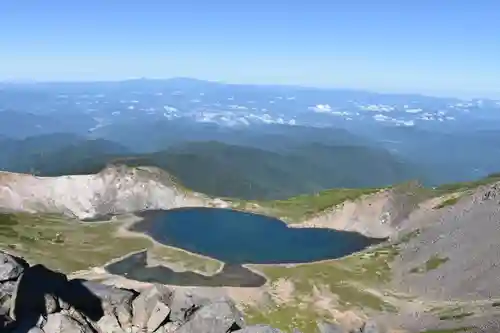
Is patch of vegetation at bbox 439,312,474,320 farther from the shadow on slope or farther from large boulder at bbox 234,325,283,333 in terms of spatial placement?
the shadow on slope

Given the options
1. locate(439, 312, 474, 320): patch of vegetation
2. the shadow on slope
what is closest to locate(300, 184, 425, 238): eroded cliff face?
locate(439, 312, 474, 320): patch of vegetation

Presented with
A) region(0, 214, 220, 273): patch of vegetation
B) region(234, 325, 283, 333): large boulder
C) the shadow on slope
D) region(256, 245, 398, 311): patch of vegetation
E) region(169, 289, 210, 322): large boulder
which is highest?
the shadow on slope

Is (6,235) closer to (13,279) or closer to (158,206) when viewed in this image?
(158,206)

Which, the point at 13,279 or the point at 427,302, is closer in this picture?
the point at 13,279

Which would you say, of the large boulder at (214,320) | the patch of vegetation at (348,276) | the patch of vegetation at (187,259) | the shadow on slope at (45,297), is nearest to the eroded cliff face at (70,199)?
the patch of vegetation at (187,259)

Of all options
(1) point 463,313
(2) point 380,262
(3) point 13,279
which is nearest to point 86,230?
(2) point 380,262

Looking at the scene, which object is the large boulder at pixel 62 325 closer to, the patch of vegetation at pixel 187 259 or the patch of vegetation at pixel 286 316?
the patch of vegetation at pixel 286 316

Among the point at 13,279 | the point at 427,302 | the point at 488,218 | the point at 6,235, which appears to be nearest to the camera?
the point at 13,279
